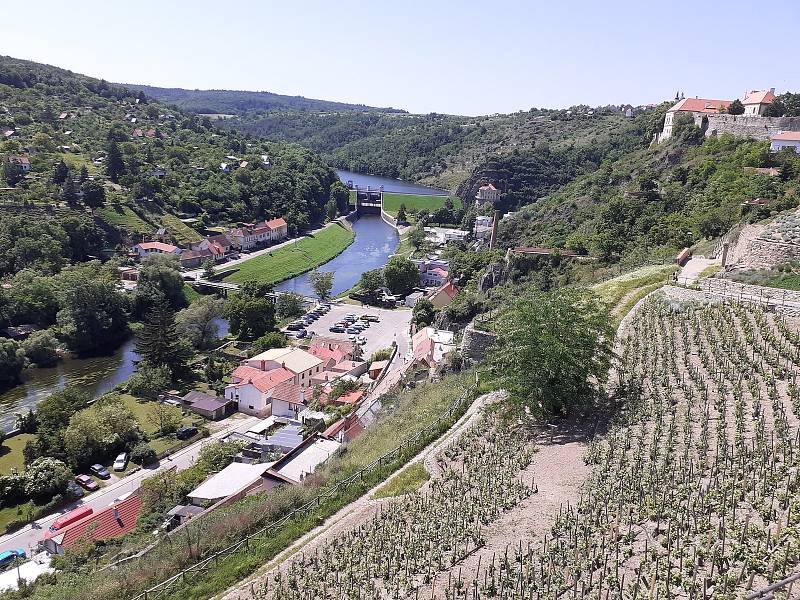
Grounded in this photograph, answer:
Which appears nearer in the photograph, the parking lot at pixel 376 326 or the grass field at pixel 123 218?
the parking lot at pixel 376 326

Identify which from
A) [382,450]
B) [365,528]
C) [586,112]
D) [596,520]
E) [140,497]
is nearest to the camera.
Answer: [596,520]

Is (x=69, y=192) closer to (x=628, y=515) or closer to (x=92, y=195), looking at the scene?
(x=92, y=195)

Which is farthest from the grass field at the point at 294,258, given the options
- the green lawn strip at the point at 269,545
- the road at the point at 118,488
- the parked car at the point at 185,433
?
the green lawn strip at the point at 269,545

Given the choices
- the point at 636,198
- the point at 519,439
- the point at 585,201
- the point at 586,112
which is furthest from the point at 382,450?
the point at 586,112

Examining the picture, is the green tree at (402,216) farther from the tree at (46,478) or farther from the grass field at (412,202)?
the tree at (46,478)

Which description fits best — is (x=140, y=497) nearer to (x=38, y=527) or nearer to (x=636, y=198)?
(x=38, y=527)

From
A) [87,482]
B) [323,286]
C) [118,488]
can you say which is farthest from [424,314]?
[87,482]

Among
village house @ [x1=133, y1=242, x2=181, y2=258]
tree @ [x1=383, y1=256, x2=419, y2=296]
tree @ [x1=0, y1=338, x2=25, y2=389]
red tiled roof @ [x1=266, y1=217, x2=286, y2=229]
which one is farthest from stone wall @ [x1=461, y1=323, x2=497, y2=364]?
red tiled roof @ [x1=266, y1=217, x2=286, y2=229]
